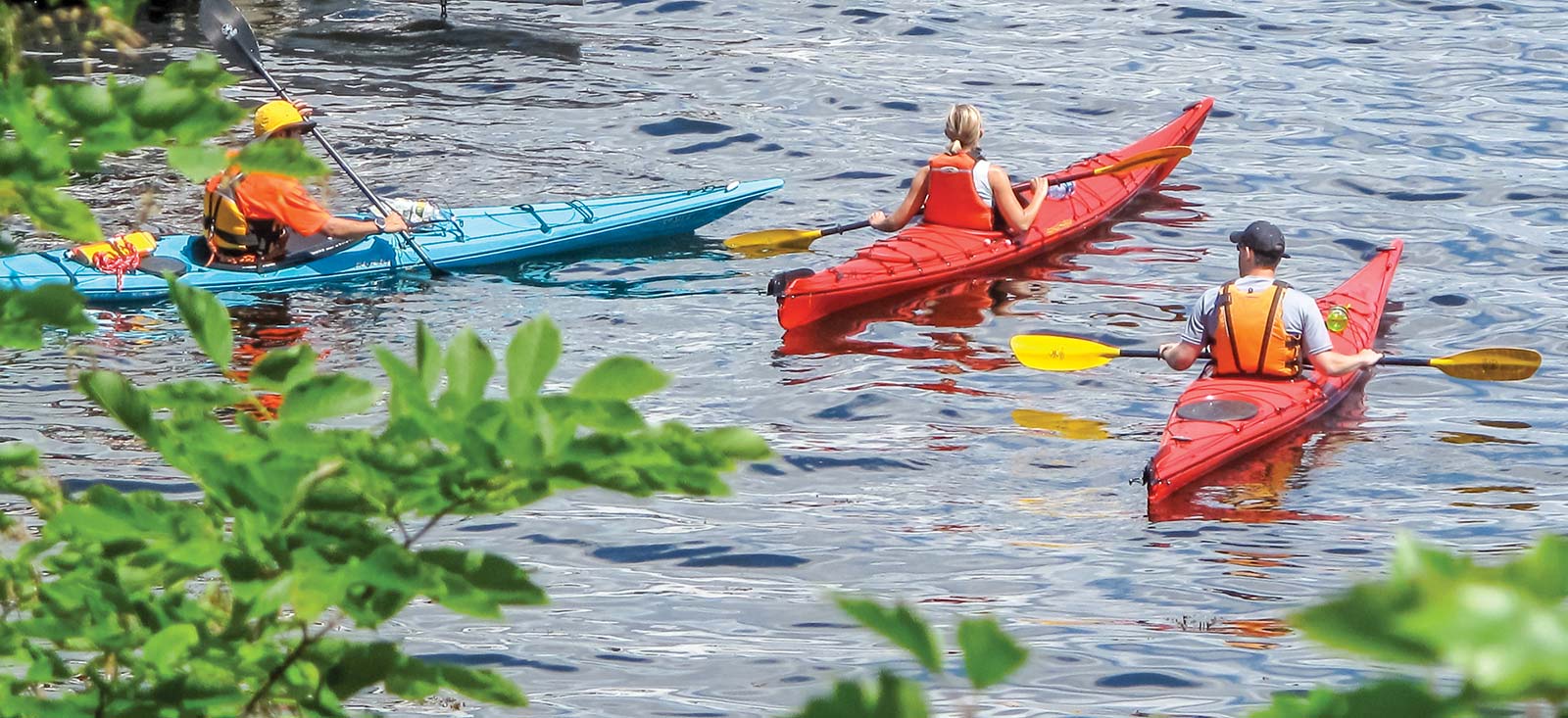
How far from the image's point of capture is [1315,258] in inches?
488

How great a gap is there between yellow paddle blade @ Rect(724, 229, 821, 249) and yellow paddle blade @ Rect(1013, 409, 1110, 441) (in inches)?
129

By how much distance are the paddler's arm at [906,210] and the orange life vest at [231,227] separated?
4.02 m

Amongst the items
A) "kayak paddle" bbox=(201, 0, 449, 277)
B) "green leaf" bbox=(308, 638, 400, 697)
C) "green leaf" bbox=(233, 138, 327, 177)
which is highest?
"green leaf" bbox=(233, 138, 327, 177)

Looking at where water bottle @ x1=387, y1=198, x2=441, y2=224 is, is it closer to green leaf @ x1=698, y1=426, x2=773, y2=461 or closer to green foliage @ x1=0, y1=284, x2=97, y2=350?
green foliage @ x1=0, y1=284, x2=97, y2=350

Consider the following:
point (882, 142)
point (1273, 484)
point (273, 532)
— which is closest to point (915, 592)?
point (1273, 484)

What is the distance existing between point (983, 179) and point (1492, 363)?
3.61 m

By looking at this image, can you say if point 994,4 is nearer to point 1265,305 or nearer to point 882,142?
point 882,142

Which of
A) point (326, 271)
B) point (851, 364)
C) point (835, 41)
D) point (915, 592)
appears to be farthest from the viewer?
point (835, 41)

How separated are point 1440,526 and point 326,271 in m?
7.06

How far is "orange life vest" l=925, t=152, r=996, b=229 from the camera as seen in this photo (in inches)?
433

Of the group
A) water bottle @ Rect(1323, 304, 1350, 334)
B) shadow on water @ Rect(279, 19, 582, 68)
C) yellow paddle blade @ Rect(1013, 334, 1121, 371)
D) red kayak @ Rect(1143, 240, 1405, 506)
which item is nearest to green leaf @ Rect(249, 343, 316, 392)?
red kayak @ Rect(1143, 240, 1405, 506)

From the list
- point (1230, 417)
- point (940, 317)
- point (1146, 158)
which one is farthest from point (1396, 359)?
point (1146, 158)

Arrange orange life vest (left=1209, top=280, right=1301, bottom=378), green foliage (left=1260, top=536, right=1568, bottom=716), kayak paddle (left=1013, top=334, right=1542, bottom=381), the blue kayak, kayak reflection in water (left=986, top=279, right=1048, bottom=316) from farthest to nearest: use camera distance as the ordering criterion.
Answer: kayak reflection in water (left=986, top=279, right=1048, bottom=316)
the blue kayak
kayak paddle (left=1013, top=334, right=1542, bottom=381)
orange life vest (left=1209, top=280, right=1301, bottom=378)
green foliage (left=1260, top=536, right=1568, bottom=716)

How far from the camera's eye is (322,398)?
69.1 inches
